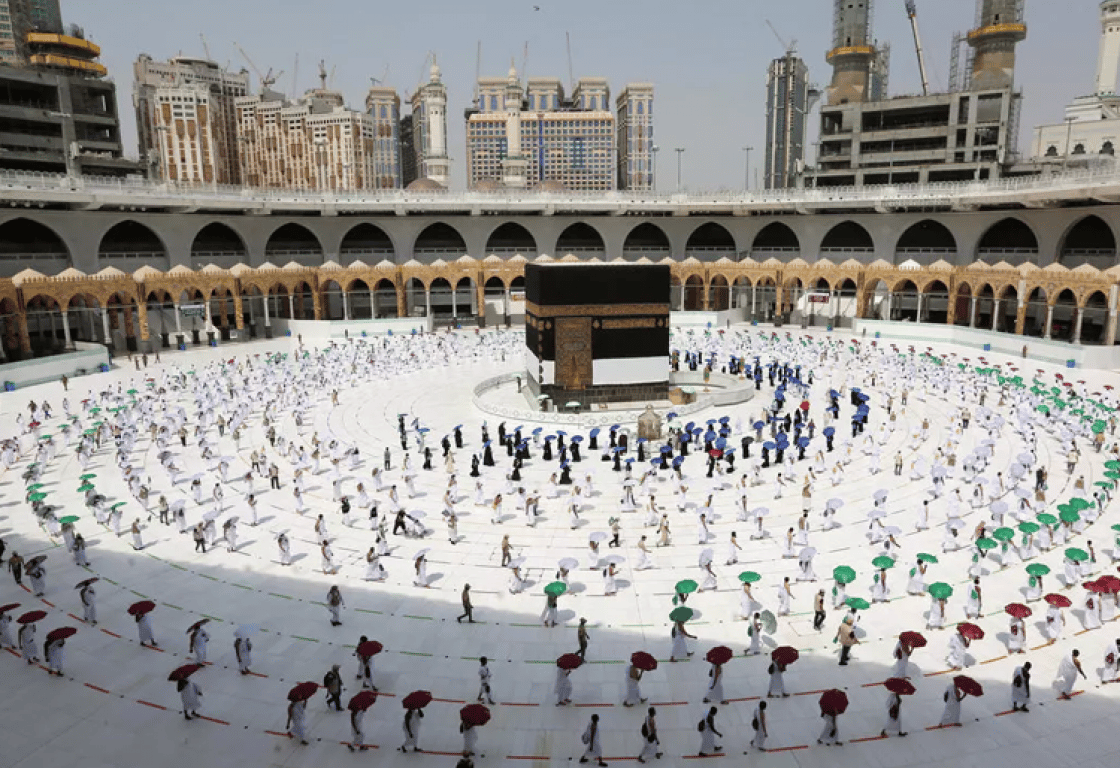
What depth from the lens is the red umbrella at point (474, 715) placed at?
30.0ft

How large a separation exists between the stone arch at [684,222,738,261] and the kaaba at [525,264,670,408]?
3429cm

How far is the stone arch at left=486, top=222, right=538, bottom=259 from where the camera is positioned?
61.2 meters

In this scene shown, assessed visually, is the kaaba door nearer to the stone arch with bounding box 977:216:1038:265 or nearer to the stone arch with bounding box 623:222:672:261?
the stone arch with bounding box 623:222:672:261

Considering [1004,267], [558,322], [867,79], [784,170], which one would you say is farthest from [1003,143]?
[784,170]

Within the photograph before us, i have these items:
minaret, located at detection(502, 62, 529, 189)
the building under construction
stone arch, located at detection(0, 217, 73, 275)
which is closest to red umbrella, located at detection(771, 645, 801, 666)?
stone arch, located at detection(0, 217, 73, 275)

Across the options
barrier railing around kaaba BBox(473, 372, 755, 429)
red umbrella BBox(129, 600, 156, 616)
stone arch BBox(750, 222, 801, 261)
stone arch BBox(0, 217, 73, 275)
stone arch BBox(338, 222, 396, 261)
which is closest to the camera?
red umbrella BBox(129, 600, 156, 616)

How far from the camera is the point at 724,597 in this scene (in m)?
13.9

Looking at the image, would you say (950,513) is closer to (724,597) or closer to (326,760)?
(724,597)

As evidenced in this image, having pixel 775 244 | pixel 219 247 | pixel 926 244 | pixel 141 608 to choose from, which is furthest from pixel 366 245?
pixel 141 608

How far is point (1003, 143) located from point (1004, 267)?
29.3m

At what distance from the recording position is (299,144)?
511 feet

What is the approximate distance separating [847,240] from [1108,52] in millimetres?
45660

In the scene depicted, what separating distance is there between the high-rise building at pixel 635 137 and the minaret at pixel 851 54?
9442 centimetres

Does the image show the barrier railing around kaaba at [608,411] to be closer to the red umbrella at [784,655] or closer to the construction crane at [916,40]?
the red umbrella at [784,655]
